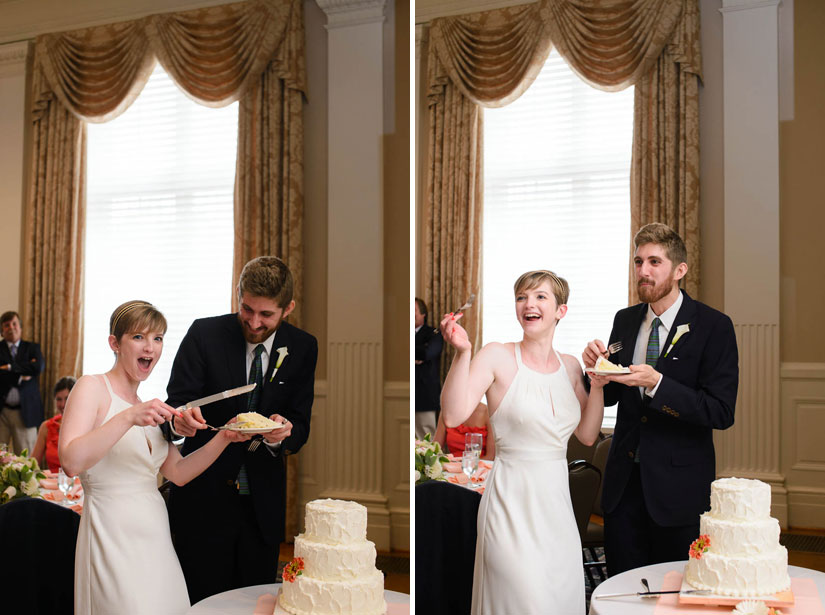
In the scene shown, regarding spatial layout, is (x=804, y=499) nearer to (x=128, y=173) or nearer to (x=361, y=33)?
(x=361, y=33)

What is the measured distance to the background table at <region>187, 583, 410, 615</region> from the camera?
2.21 meters

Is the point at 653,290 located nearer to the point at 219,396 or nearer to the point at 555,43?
the point at 555,43

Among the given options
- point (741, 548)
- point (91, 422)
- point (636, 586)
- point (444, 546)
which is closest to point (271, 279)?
point (91, 422)

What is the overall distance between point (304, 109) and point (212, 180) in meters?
0.36

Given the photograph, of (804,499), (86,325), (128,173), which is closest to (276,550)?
(86,325)

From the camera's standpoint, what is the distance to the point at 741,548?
184 cm

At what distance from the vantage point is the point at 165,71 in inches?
91.9

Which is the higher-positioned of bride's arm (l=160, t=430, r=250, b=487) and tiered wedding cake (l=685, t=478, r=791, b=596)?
bride's arm (l=160, t=430, r=250, b=487)

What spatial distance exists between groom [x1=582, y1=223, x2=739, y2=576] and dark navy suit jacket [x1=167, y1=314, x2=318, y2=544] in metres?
0.90

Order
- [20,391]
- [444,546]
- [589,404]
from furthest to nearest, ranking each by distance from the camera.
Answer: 1. [20,391]
2. [444,546]
3. [589,404]

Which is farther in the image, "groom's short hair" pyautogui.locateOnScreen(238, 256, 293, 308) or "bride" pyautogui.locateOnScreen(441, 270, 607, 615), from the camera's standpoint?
"groom's short hair" pyautogui.locateOnScreen(238, 256, 293, 308)

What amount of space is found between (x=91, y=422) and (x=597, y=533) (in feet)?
5.14

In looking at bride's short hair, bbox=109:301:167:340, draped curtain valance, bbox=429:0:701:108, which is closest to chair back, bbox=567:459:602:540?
draped curtain valance, bbox=429:0:701:108

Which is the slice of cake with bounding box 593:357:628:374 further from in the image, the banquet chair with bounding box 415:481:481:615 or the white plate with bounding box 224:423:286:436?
the white plate with bounding box 224:423:286:436
